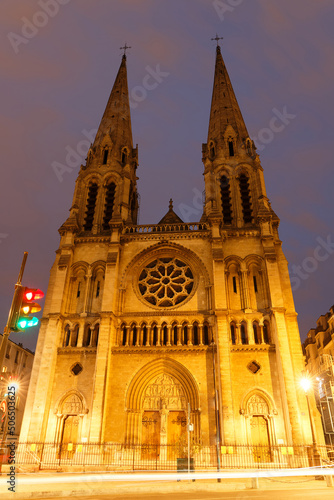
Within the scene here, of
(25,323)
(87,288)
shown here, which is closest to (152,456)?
(87,288)

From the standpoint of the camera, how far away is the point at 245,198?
105ft

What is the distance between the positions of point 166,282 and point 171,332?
169 inches

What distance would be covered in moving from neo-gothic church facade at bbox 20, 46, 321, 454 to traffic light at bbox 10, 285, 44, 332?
16527 mm

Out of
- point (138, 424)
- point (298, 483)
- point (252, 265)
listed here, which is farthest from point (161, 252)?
point (298, 483)

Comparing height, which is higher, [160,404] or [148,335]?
[148,335]

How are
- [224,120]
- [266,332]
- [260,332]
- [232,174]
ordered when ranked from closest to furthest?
1. [260,332]
2. [266,332]
3. [232,174]
4. [224,120]

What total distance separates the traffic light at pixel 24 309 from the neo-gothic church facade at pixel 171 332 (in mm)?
16527

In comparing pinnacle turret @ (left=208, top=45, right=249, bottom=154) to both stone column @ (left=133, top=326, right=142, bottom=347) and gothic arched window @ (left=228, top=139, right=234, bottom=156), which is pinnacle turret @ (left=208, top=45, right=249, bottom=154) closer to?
gothic arched window @ (left=228, top=139, right=234, bottom=156)

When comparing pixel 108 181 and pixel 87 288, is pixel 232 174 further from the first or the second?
pixel 87 288

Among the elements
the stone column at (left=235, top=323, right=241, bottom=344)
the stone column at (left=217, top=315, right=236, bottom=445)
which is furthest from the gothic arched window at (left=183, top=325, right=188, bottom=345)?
the stone column at (left=235, top=323, right=241, bottom=344)

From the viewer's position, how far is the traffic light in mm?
7836

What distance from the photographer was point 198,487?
1164 centimetres

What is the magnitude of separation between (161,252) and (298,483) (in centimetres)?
1865

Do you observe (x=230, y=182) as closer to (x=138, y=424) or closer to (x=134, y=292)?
(x=134, y=292)
